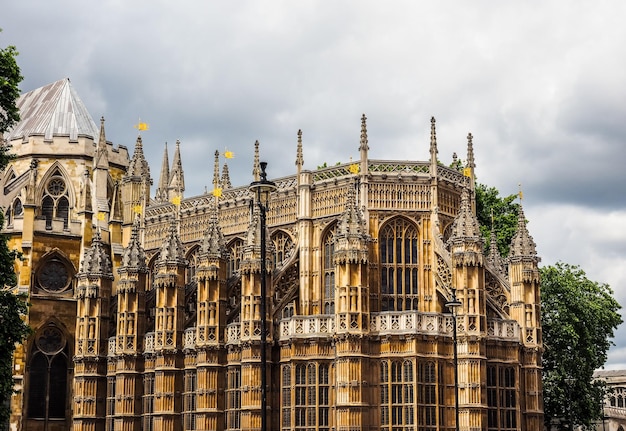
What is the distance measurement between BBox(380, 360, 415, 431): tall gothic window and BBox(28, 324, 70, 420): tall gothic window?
25.1 m

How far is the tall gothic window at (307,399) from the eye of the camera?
1868 inches

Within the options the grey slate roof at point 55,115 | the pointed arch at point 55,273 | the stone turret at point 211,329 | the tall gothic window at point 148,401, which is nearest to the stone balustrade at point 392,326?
the stone turret at point 211,329

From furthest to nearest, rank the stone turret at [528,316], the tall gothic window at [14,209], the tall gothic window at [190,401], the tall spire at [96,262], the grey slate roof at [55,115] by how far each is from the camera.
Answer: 1. the grey slate roof at [55,115]
2. the tall gothic window at [14,209]
3. the tall spire at [96,262]
4. the tall gothic window at [190,401]
5. the stone turret at [528,316]

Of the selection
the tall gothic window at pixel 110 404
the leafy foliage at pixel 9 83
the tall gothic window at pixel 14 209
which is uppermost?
the tall gothic window at pixel 14 209

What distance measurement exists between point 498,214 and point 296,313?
2099 centimetres

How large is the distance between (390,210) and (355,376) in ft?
29.1

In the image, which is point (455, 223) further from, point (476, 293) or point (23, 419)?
point (23, 419)

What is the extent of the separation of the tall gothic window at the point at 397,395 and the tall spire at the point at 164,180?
41.6m

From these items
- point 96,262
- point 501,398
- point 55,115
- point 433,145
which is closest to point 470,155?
point 433,145

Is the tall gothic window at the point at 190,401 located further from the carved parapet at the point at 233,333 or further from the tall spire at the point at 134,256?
the tall spire at the point at 134,256

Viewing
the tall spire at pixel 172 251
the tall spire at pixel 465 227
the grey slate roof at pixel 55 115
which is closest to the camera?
the tall spire at pixel 465 227

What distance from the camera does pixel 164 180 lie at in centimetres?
8838

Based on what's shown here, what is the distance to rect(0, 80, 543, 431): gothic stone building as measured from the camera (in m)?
46.7

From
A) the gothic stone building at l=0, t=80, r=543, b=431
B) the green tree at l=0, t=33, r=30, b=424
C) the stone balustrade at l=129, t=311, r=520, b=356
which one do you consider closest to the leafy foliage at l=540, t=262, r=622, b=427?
the gothic stone building at l=0, t=80, r=543, b=431
